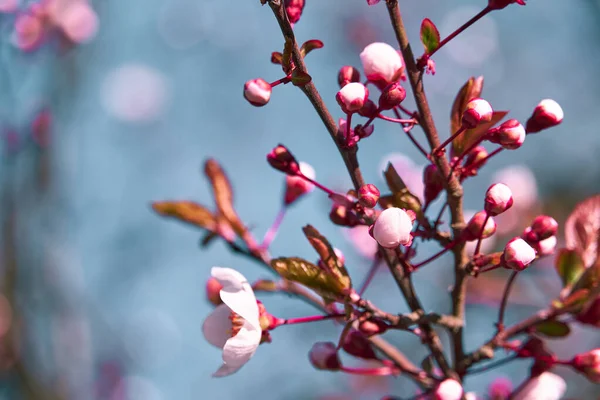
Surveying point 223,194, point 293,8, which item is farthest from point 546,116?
point 223,194

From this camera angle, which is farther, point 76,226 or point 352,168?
point 76,226

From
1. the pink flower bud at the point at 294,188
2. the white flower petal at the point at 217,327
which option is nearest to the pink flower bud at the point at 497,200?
the white flower petal at the point at 217,327

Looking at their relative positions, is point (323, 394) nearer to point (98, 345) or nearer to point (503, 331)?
point (98, 345)

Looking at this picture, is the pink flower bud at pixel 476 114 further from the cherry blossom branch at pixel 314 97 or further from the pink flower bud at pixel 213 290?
the pink flower bud at pixel 213 290

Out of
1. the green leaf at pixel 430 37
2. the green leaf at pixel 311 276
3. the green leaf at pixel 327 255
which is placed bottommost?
the green leaf at pixel 311 276

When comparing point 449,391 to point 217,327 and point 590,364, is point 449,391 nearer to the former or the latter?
point 590,364

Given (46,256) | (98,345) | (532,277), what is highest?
(532,277)

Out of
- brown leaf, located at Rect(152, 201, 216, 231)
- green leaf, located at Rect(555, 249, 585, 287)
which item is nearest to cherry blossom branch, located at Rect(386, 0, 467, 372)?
green leaf, located at Rect(555, 249, 585, 287)

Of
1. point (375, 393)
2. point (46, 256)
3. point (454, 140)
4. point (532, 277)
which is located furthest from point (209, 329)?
point (375, 393)
